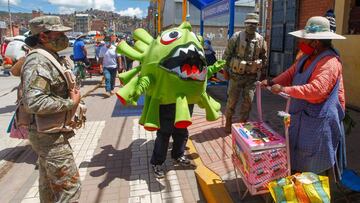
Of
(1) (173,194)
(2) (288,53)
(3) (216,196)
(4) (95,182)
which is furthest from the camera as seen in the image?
(2) (288,53)

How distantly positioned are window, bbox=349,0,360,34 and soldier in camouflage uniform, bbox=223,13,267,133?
2628 mm

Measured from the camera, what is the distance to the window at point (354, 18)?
639cm

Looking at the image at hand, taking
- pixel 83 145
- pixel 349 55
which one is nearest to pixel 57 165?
pixel 83 145

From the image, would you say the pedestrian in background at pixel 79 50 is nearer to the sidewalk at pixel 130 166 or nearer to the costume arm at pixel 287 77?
the sidewalk at pixel 130 166

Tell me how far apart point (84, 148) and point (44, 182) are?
2318mm

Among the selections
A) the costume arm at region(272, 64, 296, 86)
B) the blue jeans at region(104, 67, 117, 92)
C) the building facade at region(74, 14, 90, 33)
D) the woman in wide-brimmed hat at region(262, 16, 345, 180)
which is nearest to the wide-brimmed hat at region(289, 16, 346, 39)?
the woman in wide-brimmed hat at region(262, 16, 345, 180)

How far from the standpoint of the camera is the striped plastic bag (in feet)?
8.05

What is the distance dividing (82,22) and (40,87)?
375 feet

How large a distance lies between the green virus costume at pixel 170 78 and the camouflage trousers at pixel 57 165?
92 centimetres

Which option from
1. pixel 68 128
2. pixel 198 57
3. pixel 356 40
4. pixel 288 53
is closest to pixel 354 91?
pixel 356 40

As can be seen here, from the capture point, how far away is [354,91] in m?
6.44

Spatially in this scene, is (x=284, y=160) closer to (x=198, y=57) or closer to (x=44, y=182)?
(x=198, y=57)

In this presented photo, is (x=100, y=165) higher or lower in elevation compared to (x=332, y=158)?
lower

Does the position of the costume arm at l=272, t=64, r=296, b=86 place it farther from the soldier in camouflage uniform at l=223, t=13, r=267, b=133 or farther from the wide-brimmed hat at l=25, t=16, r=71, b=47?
the wide-brimmed hat at l=25, t=16, r=71, b=47
